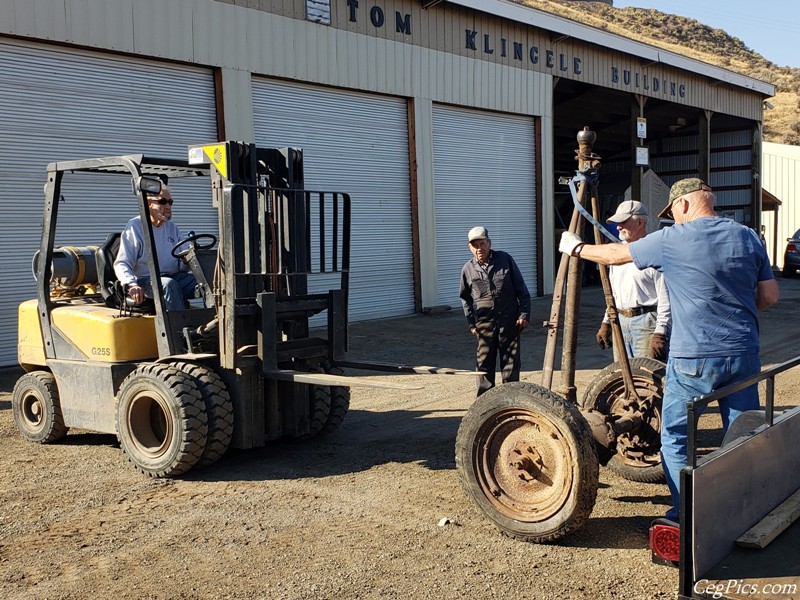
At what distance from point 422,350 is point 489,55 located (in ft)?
27.0

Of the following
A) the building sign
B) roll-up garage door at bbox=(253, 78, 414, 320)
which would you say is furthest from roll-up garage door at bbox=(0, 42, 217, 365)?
the building sign

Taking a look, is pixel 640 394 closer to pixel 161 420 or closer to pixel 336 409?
pixel 336 409

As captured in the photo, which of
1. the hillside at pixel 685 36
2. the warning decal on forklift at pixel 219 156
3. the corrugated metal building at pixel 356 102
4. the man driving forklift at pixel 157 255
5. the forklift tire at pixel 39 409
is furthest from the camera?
the hillside at pixel 685 36

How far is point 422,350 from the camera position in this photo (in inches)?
512

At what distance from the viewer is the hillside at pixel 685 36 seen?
62812 millimetres

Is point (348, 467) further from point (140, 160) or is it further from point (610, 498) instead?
point (140, 160)

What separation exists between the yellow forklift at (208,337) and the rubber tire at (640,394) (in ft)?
4.16

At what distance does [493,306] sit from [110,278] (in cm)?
326

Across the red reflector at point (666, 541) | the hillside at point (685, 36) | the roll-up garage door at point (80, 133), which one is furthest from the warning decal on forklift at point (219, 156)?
the hillside at point (685, 36)

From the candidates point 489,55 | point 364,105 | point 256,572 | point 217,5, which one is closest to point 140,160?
point 256,572

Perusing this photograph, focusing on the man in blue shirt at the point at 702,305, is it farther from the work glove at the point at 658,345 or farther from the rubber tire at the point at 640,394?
the work glove at the point at 658,345

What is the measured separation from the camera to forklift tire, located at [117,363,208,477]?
5980 millimetres

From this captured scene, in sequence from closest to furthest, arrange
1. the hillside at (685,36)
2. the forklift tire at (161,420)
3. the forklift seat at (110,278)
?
the forklift tire at (161,420), the forklift seat at (110,278), the hillside at (685,36)

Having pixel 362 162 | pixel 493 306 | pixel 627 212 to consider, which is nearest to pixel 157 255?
pixel 493 306
